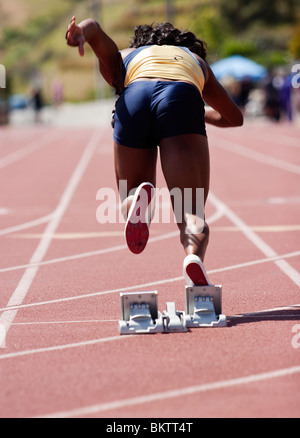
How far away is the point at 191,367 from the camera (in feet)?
13.3

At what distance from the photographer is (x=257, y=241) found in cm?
811

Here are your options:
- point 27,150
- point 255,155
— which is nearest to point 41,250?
point 255,155

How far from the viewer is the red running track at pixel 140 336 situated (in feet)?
11.9

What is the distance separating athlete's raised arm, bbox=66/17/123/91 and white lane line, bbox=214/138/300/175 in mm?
10654

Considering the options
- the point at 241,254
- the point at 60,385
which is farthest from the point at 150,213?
the point at 241,254

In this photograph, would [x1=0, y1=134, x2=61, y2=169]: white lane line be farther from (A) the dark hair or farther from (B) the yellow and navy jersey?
(B) the yellow and navy jersey

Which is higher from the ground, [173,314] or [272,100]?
[272,100]

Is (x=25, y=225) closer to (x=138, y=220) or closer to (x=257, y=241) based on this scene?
(x=257, y=241)

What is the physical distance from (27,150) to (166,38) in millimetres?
19315

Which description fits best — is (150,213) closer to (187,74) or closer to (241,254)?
(187,74)

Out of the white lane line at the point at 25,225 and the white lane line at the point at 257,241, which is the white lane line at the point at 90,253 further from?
the white lane line at the point at 25,225

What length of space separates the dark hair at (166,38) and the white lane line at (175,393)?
2.14 meters

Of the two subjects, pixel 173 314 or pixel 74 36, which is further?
pixel 173 314

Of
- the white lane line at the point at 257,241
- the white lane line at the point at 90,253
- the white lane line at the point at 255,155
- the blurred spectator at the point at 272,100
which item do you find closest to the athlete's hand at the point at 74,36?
the white lane line at the point at 257,241
